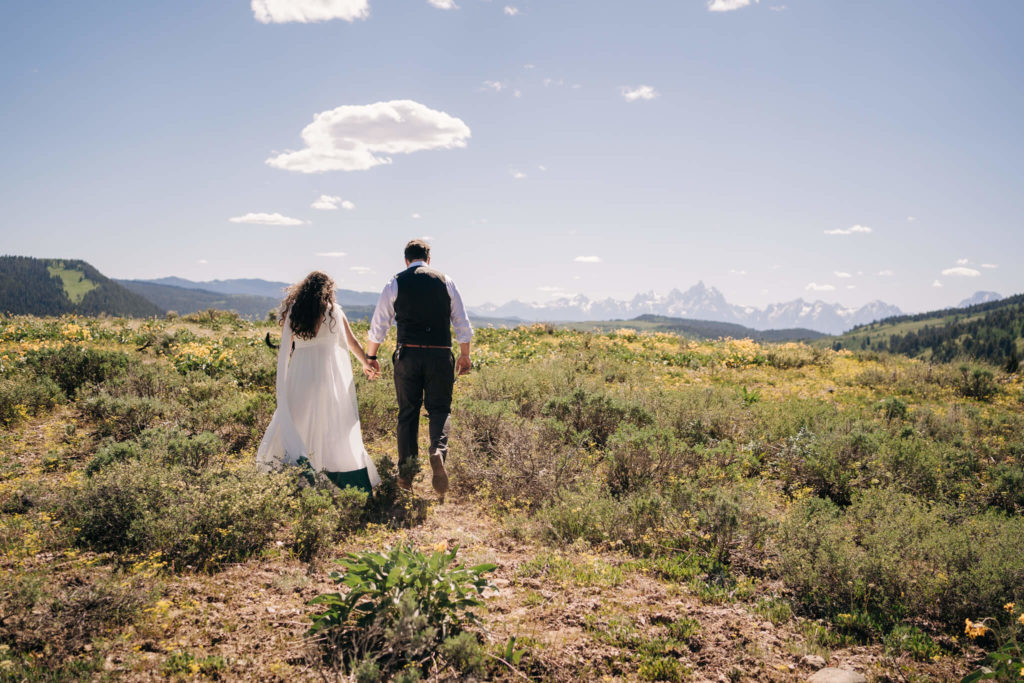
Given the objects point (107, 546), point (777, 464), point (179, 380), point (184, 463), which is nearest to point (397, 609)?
point (107, 546)

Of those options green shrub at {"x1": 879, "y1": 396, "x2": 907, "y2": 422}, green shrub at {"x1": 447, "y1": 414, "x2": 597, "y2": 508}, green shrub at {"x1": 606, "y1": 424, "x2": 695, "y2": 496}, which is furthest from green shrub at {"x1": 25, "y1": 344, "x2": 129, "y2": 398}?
green shrub at {"x1": 879, "y1": 396, "x2": 907, "y2": 422}

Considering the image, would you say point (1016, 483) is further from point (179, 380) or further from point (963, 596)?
point (179, 380)

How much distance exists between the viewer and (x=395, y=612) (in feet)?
10.7

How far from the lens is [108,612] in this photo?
341 centimetres

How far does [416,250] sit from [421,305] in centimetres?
74

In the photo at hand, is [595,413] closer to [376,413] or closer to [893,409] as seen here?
[376,413]

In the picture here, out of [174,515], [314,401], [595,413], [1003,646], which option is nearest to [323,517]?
[174,515]

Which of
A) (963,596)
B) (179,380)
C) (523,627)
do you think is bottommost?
(523,627)

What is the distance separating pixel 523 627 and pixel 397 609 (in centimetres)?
104

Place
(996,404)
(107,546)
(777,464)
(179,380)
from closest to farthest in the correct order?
(107,546) → (777,464) → (179,380) → (996,404)

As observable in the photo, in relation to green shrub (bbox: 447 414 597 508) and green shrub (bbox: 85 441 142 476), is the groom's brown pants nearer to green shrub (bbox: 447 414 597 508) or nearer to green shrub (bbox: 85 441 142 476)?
green shrub (bbox: 447 414 597 508)

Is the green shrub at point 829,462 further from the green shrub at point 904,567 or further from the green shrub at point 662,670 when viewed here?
the green shrub at point 662,670

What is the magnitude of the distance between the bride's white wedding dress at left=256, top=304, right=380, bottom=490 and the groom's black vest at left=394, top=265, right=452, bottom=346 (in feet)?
2.75

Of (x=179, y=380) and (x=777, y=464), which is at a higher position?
(x=179, y=380)
